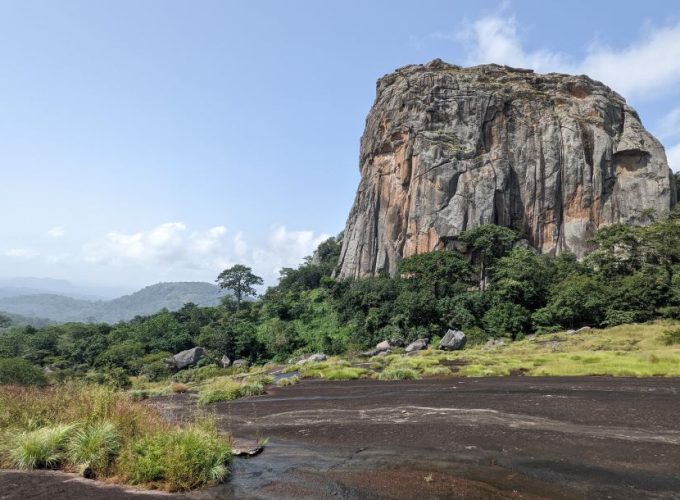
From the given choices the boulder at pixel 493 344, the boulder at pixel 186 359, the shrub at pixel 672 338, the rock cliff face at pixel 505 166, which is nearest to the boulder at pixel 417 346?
the boulder at pixel 493 344

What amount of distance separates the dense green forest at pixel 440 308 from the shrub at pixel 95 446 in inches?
1399

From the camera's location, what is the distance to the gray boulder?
141 feet

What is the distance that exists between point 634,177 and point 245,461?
77.1 m

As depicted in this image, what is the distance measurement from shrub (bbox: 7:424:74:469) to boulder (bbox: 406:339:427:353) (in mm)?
38365

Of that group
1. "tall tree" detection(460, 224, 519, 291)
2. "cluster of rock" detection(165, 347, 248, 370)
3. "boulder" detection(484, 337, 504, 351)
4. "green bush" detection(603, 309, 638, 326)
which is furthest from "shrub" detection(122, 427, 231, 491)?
"tall tree" detection(460, 224, 519, 291)

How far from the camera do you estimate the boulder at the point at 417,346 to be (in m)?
45.2

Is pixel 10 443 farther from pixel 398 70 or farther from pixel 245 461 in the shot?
pixel 398 70

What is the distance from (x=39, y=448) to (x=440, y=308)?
4562cm

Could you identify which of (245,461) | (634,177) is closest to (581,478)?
(245,461)

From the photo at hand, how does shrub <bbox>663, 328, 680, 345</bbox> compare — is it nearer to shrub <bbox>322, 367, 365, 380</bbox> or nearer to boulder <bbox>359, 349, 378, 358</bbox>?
shrub <bbox>322, 367, 365, 380</bbox>

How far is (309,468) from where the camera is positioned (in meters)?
9.51

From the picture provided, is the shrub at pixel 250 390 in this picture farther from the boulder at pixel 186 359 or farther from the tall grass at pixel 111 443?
the boulder at pixel 186 359

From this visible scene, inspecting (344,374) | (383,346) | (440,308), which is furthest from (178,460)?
(440,308)

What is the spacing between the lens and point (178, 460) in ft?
26.4
